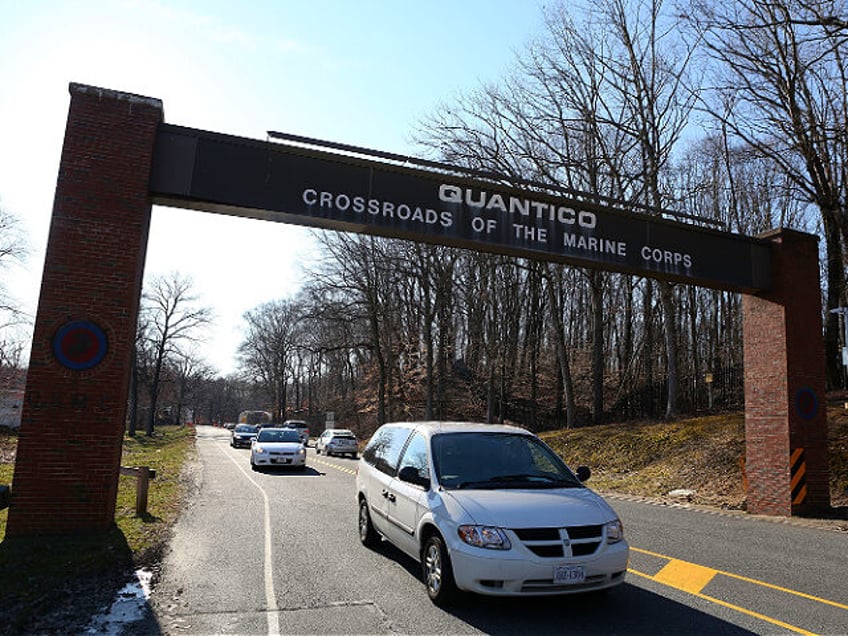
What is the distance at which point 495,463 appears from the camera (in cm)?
641

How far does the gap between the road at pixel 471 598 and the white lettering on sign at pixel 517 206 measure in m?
5.49

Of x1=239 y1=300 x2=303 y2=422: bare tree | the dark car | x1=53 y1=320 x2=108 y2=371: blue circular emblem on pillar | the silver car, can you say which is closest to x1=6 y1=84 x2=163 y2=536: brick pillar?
x1=53 y1=320 x2=108 y2=371: blue circular emblem on pillar

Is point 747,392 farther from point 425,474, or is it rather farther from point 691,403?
point 691,403

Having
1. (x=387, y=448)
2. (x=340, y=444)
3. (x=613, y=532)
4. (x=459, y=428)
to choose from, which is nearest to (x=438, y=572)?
(x=613, y=532)

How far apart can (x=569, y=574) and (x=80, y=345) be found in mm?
7081

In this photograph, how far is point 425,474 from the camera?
6.40m

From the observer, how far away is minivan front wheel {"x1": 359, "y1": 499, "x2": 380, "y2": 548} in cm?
809

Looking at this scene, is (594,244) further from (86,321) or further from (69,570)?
(69,570)

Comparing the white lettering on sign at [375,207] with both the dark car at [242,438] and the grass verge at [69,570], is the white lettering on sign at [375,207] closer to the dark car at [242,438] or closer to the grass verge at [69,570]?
the grass verge at [69,570]

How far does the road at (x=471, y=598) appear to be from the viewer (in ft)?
17.0

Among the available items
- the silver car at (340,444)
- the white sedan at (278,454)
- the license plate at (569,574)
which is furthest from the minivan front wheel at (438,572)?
the silver car at (340,444)

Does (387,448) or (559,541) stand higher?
(387,448)

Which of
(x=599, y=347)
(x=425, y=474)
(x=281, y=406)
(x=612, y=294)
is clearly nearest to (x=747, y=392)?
(x=425, y=474)

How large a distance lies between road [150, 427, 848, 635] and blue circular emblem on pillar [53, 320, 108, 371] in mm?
2788
